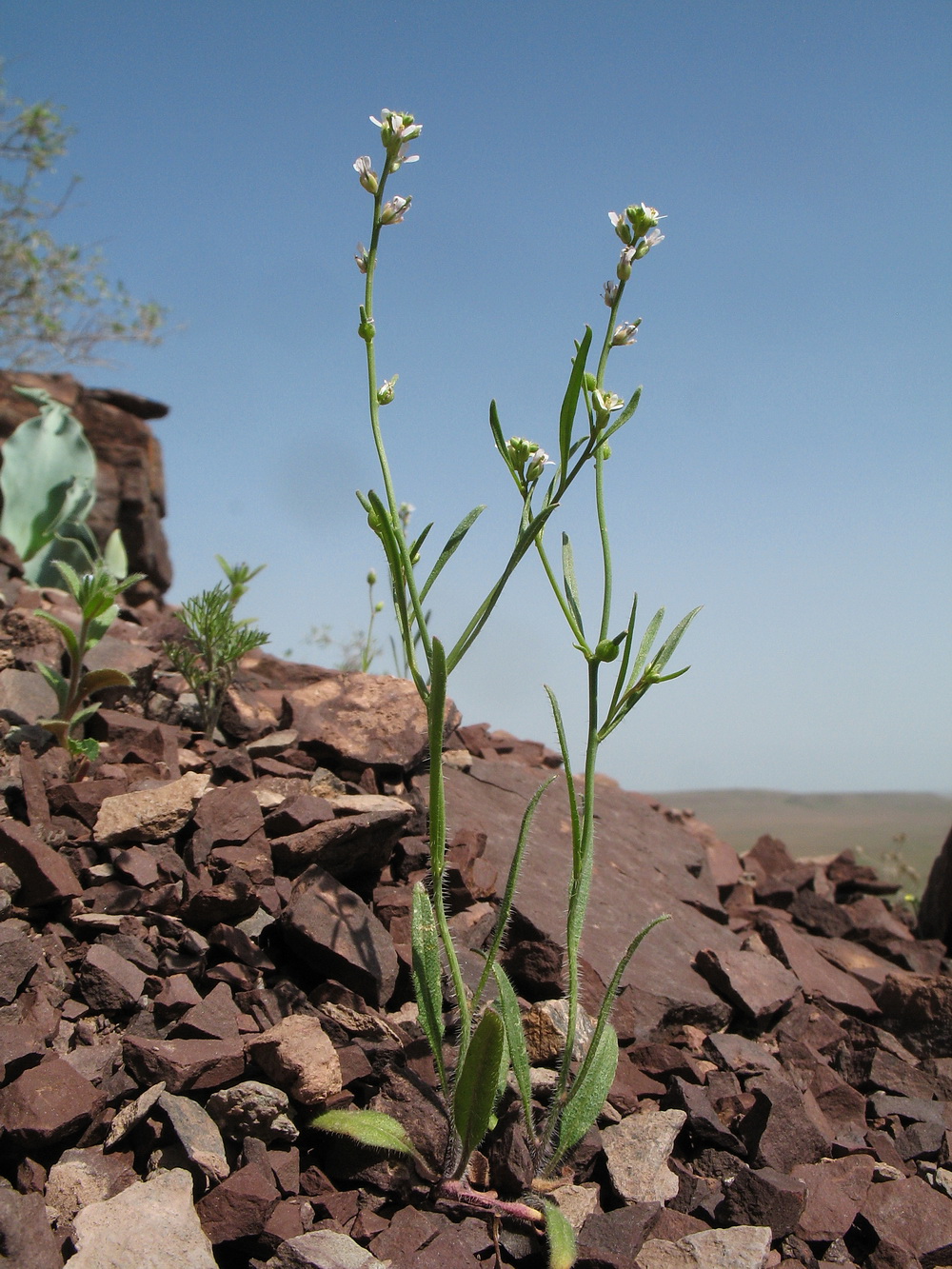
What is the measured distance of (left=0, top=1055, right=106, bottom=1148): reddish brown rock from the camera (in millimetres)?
2195

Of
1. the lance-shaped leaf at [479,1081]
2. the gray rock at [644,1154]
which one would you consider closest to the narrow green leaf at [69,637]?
the lance-shaped leaf at [479,1081]

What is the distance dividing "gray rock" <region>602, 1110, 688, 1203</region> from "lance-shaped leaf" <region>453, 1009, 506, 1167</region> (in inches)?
20.2

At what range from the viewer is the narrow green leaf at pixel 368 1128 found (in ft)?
7.42

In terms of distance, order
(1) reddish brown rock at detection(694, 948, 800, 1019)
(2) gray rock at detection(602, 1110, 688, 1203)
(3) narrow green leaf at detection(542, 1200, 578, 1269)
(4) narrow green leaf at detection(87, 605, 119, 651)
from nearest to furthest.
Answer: (3) narrow green leaf at detection(542, 1200, 578, 1269) < (2) gray rock at detection(602, 1110, 688, 1203) < (1) reddish brown rock at detection(694, 948, 800, 1019) < (4) narrow green leaf at detection(87, 605, 119, 651)

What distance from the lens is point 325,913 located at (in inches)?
111

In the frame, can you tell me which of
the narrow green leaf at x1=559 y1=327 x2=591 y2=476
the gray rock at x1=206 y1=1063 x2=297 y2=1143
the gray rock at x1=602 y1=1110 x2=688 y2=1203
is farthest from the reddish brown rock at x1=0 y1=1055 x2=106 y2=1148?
the narrow green leaf at x1=559 y1=327 x2=591 y2=476

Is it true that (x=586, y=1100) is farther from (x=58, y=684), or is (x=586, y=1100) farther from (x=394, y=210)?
(x=58, y=684)

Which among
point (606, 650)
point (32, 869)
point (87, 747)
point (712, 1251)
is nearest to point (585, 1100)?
point (712, 1251)

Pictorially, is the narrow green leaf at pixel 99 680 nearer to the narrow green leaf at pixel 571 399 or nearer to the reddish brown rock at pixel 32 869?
the reddish brown rock at pixel 32 869

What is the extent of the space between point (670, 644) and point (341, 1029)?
1.40m

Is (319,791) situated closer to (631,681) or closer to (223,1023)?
(223,1023)

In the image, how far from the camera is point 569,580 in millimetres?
2658

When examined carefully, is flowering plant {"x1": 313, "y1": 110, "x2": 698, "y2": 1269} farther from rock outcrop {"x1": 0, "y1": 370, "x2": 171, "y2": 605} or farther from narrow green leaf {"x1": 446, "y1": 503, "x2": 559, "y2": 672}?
rock outcrop {"x1": 0, "y1": 370, "x2": 171, "y2": 605}

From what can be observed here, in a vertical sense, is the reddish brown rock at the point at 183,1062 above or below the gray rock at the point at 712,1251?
above
